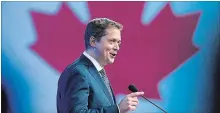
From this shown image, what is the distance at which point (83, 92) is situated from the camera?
1194 mm

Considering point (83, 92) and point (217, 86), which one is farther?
point (217, 86)

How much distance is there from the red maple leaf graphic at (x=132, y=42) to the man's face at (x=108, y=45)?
124cm

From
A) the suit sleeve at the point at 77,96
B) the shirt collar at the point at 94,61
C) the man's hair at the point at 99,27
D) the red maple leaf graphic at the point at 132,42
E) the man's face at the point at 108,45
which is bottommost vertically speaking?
the suit sleeve at the point at 77,96

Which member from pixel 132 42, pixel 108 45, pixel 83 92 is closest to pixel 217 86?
pixel 132 42

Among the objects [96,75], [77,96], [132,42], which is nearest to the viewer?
[77,96]

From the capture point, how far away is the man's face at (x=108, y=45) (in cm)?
131

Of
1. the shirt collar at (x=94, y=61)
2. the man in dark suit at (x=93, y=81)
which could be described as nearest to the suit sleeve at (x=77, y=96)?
the man in dark suit at (x=93, y=81)

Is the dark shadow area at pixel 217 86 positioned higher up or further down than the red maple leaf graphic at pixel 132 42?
further down

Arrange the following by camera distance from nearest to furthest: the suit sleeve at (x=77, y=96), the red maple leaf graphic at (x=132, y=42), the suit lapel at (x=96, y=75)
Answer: the suit sleeve at (x=77, y=96) < the suit lapel at (x=96, y=75) < the red maple leaf graphic at (x=132, y=42)

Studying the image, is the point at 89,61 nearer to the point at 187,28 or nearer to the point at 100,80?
the point at 100,80

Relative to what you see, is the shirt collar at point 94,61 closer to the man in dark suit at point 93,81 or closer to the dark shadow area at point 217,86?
the man in dark suit at point 93,81

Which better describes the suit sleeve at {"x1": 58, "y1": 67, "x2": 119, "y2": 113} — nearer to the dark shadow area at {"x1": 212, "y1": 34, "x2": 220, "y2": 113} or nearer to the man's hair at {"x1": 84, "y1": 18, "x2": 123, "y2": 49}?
the man's hair at {"x1": 84, "y1": 18, "x2": 123, "y2": 49}

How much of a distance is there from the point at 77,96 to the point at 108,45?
0.76ft

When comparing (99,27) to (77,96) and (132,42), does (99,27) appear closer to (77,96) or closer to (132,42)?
(77,96)
